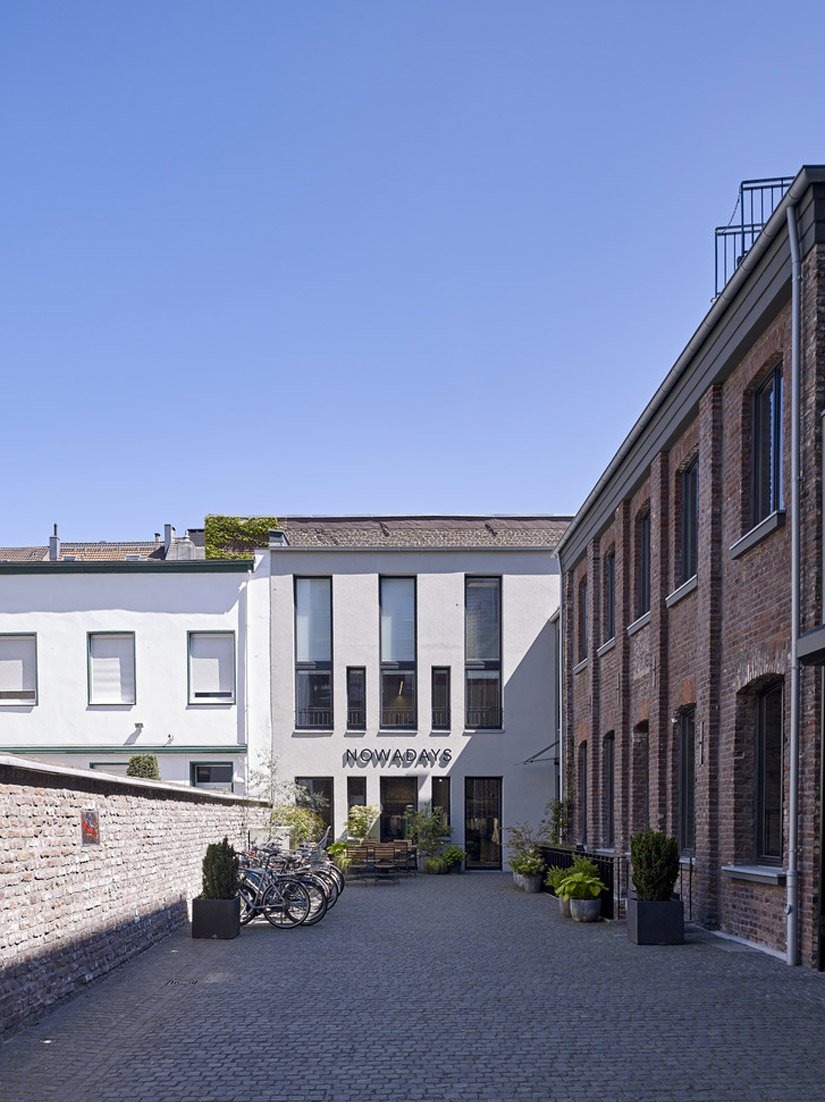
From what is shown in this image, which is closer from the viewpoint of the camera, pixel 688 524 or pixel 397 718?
pixel 688 524

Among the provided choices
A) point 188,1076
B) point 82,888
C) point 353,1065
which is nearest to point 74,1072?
point 188,1076

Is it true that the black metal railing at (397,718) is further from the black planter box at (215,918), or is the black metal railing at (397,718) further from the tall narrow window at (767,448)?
the tall narrow window at (767,448)

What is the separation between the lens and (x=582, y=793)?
26.4 meters

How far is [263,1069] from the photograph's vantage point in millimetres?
8297

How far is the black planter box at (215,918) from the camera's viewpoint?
51.4 feet

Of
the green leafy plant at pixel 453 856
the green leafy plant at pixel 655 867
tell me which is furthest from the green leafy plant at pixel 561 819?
the green leafy plant at pixel 655 867

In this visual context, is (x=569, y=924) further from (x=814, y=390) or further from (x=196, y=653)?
(x=196, y=653)

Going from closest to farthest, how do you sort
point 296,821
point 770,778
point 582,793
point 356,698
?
1. point 770,778
2. point 582,793
3. point 296,821
4. point 356,698

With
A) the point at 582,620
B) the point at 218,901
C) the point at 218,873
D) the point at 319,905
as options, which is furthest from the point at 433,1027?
the point at 582,620

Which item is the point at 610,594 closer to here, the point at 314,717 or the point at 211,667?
the point at 314,717

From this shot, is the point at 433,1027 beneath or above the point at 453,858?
above

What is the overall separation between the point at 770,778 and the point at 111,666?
70.2 ft

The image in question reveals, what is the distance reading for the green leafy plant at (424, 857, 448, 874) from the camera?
103 feet

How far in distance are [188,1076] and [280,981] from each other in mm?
4079
